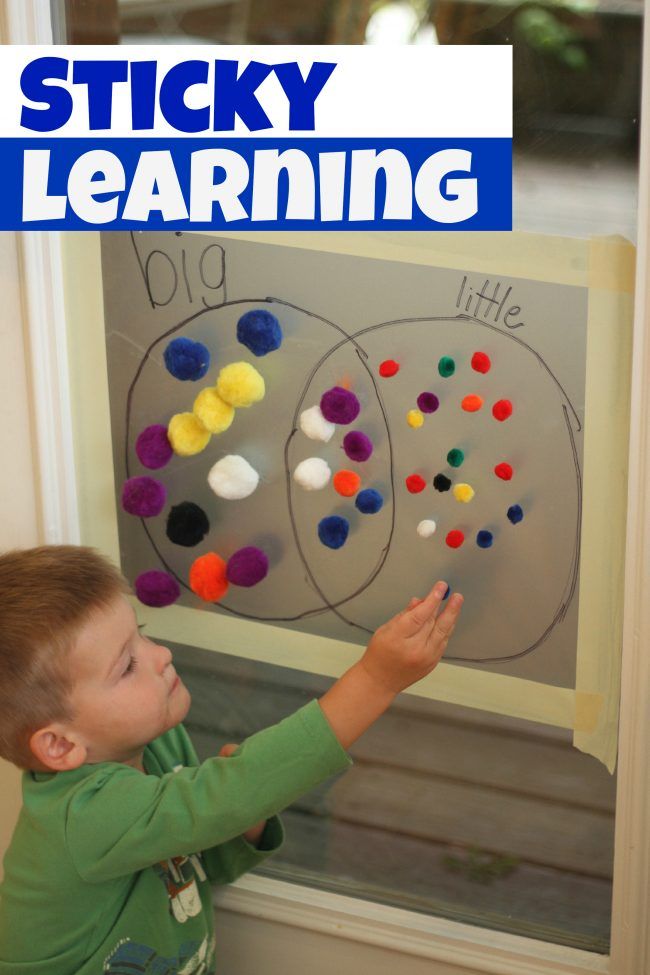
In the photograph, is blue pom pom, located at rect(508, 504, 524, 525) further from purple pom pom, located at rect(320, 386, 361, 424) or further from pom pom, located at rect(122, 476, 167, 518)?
pom pom, located at rect(122, 476, 167, 518)

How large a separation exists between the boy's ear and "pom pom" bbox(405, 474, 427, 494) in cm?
37

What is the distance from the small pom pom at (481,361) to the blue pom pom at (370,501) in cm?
15

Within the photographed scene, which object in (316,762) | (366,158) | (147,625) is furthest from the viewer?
(147,625)

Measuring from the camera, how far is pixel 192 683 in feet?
3.75

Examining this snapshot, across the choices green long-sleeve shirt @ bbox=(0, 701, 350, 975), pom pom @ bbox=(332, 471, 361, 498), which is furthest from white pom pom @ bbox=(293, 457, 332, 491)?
green long-sleeve shirt @ bbox=(0, 701, 350, 975)

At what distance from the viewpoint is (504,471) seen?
3.15ft

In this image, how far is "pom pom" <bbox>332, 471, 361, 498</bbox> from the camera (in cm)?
102

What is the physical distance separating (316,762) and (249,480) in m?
0.31

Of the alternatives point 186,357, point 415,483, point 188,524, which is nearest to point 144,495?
point 188,524

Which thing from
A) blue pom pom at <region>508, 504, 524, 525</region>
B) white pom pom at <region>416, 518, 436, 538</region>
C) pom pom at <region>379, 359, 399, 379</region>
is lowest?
white pom pom at <region>416, 518, 436, 538</region>

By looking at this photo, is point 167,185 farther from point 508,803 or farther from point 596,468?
point 508,803

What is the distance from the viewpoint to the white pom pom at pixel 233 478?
104 cm

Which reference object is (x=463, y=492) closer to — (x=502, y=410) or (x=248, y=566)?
(x=502, y=410)

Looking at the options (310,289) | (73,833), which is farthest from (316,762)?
(310,289)
